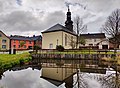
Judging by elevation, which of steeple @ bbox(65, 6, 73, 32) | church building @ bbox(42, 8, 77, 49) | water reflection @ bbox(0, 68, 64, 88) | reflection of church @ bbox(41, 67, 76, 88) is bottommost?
reflection of church @ bbox(41, 67, 76, 88)

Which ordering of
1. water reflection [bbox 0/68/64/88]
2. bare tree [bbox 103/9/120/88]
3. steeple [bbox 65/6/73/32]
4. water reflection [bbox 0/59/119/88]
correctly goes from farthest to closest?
steeple [bbox 65/6/73/32] < bare tree [bbox 103/9/120/88] < water reflection [bbox 0/59/119/88] < water reflection [bbox 0/68/64/88]

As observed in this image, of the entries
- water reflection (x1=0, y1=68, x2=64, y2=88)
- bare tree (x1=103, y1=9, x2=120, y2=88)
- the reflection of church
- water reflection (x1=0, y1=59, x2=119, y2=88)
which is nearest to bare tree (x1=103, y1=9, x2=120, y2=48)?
bare tree (x1=103, y1=9, x2=120, y2=88)

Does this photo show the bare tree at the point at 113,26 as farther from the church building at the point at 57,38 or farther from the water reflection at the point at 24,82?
the water reflection at the point at 24,82

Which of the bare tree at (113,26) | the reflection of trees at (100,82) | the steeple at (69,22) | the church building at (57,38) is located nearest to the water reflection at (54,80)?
the reflection of trees at (100,82)

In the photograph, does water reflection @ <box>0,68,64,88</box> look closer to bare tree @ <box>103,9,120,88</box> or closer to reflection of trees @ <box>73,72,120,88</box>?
reflection of trees @ <box>73,72,120,88</box>

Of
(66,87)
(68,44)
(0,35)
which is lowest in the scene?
(66,87)

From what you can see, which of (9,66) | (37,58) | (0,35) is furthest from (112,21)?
(0,35)

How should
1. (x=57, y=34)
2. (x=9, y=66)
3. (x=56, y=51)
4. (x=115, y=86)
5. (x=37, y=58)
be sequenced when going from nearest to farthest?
(x=115, y=86)
(x=9, y=66)
(x=37, y=58)
(x=56, y=51)
(x=57, y=34)

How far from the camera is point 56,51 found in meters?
28.8

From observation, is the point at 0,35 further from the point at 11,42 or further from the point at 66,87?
the point at 66,87

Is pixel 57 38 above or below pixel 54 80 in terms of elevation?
above

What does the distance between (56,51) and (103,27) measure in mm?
14894

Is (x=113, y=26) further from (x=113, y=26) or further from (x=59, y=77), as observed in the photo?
(x=59, y=77)

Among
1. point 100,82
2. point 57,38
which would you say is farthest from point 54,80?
point 57,38
